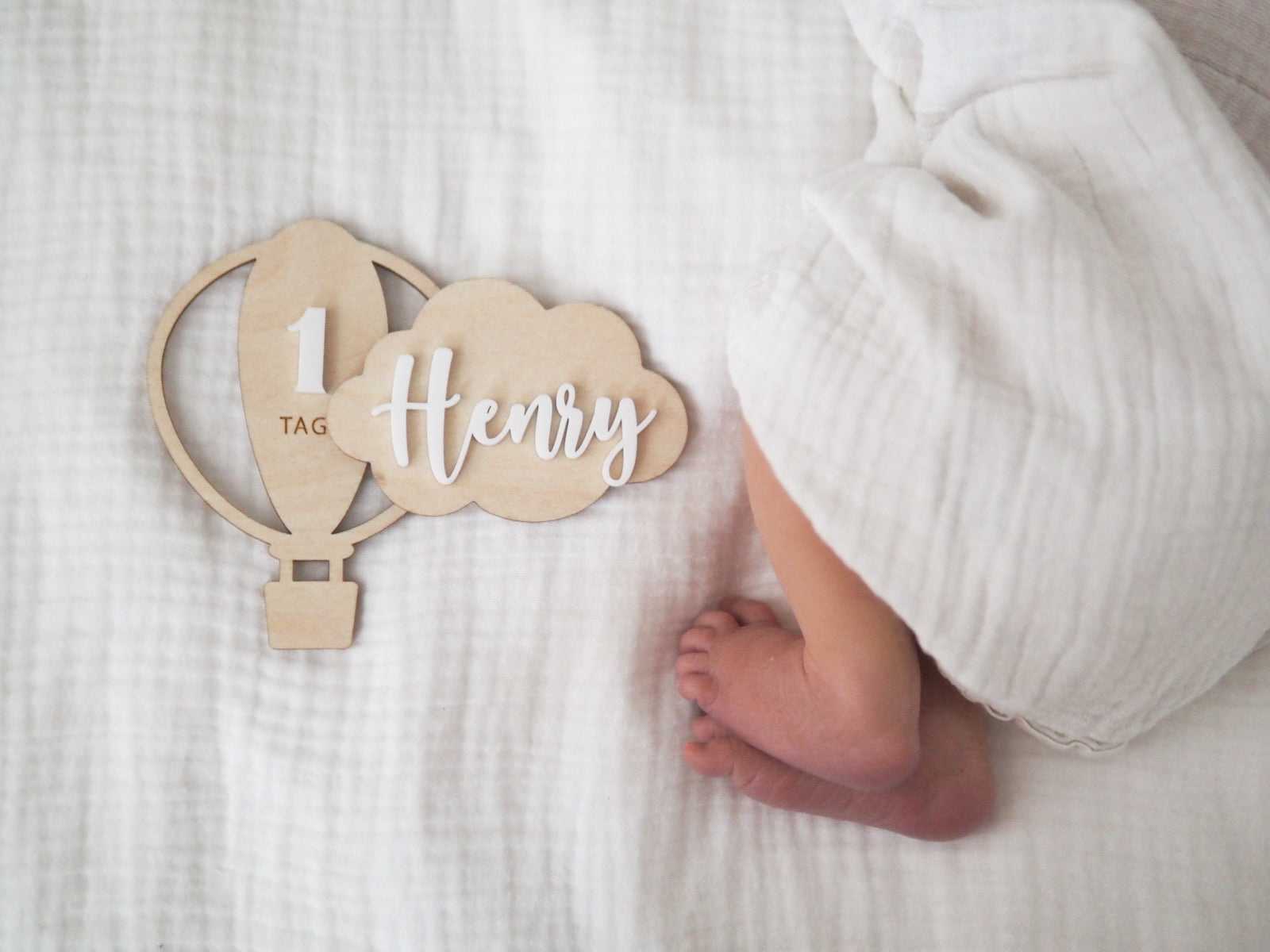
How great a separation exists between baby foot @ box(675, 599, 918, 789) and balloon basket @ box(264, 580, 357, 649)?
10.8 inches

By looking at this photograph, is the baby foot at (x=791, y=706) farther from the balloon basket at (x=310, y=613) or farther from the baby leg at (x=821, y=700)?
the balloon basket at (x=310, y=613)

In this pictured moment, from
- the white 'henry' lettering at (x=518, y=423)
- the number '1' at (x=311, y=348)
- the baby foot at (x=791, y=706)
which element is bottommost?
the baby foot at (x=791, y=706)

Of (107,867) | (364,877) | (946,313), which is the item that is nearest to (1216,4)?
(946,313)

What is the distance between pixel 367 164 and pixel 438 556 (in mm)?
338

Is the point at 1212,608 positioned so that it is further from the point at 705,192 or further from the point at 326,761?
the point at 326,761

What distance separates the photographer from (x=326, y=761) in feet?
2.31

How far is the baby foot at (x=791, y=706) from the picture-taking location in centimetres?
64

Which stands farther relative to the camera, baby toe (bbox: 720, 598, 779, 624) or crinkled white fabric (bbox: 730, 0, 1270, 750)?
baby toe (bbox: 720, 598, 779, 624)

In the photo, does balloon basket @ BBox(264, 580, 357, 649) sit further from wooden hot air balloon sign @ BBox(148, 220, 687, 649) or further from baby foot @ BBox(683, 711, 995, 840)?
baby foot @ BBox(683, 711, 995, 840)

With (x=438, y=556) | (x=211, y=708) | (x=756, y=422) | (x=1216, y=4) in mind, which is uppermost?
(x=1216, y=4)

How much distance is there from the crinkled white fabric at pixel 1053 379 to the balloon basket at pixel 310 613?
358 millimetres

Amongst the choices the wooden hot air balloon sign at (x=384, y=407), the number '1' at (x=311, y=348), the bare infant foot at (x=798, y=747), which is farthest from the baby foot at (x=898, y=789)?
the number '1' at (x=311, y=348)

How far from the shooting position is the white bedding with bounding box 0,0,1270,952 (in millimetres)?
691

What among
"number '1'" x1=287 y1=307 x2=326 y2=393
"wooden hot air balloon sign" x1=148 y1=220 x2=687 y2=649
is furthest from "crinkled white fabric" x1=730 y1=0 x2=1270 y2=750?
"number '1'" x1=287 y1=307 x2=326 y2=393
